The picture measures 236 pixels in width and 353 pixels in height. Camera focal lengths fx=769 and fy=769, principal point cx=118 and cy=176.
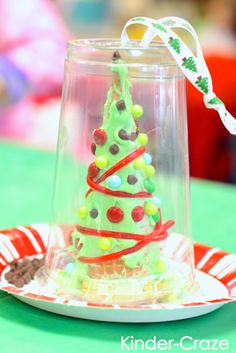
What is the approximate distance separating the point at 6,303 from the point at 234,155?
1454mm

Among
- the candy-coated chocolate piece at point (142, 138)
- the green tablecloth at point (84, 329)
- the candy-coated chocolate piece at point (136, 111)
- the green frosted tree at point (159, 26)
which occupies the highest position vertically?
the green frosted tree at point (159, 26)

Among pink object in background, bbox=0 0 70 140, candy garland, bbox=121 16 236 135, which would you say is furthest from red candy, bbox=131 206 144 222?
pink object in background, bbox=0 0 70 140

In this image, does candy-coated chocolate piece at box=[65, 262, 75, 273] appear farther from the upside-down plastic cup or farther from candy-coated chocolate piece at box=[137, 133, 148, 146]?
candy-coated chocolate piece at box=[137, 133, 148, 146]

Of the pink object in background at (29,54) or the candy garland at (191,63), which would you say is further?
the pink object in background at (29,54)

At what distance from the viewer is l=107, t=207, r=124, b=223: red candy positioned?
2.09 ft

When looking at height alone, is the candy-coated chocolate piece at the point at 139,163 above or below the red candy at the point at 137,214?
above

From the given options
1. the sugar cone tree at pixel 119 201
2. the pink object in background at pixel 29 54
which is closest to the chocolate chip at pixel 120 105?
the sugar cone tree at pixel 119 201

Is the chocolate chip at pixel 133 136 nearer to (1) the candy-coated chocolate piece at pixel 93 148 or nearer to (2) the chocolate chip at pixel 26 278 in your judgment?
(1) the candy-coated chocolate piece at pixel 93 148

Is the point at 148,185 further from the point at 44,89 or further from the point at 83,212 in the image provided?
the point at 44,89

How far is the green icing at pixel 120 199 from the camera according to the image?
→ 0.64m

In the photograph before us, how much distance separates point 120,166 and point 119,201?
0.10ft

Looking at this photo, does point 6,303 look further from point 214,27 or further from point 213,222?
point 214,27

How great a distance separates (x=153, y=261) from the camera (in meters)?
0.65

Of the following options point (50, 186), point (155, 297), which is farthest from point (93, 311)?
point (50, 186)
